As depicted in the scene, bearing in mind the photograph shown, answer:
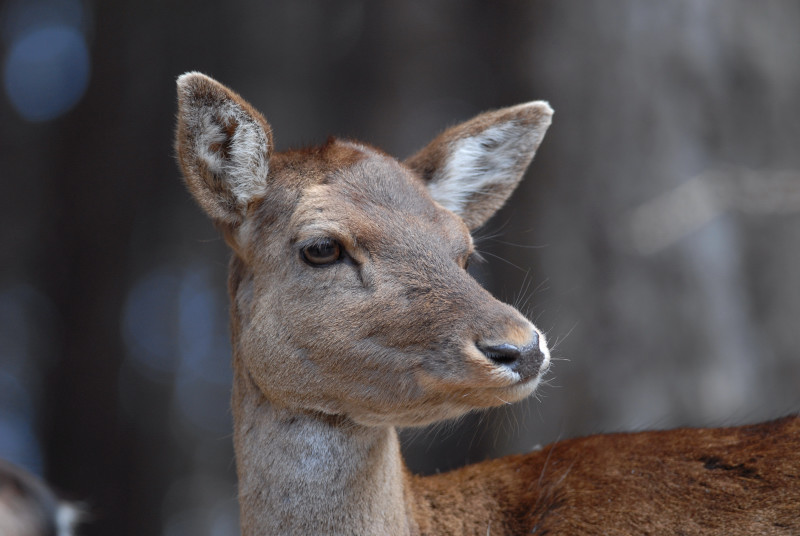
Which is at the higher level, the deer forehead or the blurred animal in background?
the deer forehead

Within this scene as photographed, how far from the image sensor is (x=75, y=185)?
398 inches

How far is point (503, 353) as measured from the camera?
10.0 feet

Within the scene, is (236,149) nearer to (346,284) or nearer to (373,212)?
(373,212)

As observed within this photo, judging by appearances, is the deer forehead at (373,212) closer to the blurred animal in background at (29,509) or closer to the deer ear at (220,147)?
the deer ear at (220,147)

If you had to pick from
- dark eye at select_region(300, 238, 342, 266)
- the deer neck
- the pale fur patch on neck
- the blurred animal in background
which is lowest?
the pale fur patch on neck

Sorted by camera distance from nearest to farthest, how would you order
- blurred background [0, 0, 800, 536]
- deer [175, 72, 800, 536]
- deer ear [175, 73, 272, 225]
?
deer [175, 72, 800, 536]
deer ear [175, 73, 272, 225]
blurred background [0, 0, 800, 536]

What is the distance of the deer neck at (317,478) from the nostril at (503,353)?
829 mm

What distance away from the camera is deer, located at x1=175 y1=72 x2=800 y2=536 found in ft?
10.8

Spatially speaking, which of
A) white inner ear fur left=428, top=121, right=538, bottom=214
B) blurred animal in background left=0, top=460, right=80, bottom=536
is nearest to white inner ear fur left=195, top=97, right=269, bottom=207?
white inner ear fur left=428, top=121, right=538, bottom=214

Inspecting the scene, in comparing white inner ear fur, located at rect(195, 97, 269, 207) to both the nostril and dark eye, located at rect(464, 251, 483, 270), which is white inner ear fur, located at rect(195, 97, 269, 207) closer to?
dark eye, located at rect(464, 251, 483, 270)

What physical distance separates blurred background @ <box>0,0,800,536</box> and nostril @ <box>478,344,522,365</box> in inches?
127

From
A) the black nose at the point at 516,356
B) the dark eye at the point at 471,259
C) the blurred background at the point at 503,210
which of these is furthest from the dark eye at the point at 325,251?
the blurred background at the point at 503,210

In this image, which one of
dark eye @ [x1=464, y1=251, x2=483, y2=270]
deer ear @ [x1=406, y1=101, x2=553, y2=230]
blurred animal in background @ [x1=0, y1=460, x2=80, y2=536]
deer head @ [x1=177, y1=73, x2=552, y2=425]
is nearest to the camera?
deer head @ [x1=177, y1=73, x2=552, y2=425]

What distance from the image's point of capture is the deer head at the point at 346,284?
3188mm
